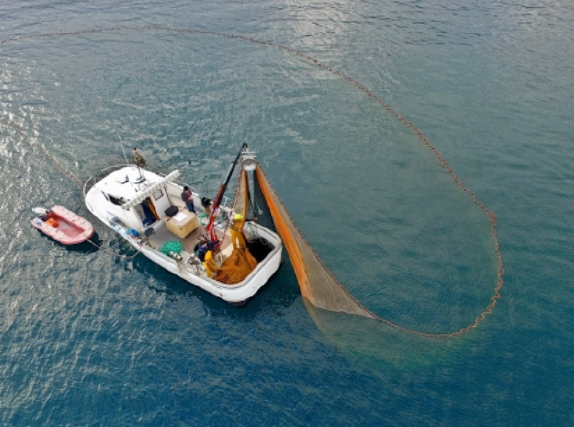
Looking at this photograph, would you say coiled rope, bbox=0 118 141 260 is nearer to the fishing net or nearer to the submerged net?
the fishing net

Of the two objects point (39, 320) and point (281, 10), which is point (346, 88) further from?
point (39, 320)

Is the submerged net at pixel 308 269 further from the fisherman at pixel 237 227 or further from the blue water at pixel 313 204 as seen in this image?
the fisherman at pixel 237 227

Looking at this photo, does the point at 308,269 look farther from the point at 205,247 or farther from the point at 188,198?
the point at 188,198

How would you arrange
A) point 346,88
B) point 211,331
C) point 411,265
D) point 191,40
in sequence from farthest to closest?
1. point 191,40
2. point 346,88
3. point 411,265
4. point 211,331

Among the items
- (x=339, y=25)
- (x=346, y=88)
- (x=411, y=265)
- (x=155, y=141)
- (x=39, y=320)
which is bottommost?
(x=39, y=320)

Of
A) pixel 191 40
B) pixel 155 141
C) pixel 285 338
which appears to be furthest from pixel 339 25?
pixel 285 338

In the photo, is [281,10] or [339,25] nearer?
[339,25]

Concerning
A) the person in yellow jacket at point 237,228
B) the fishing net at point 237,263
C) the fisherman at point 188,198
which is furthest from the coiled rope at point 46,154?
the person in yellow jacket at point 237,228
